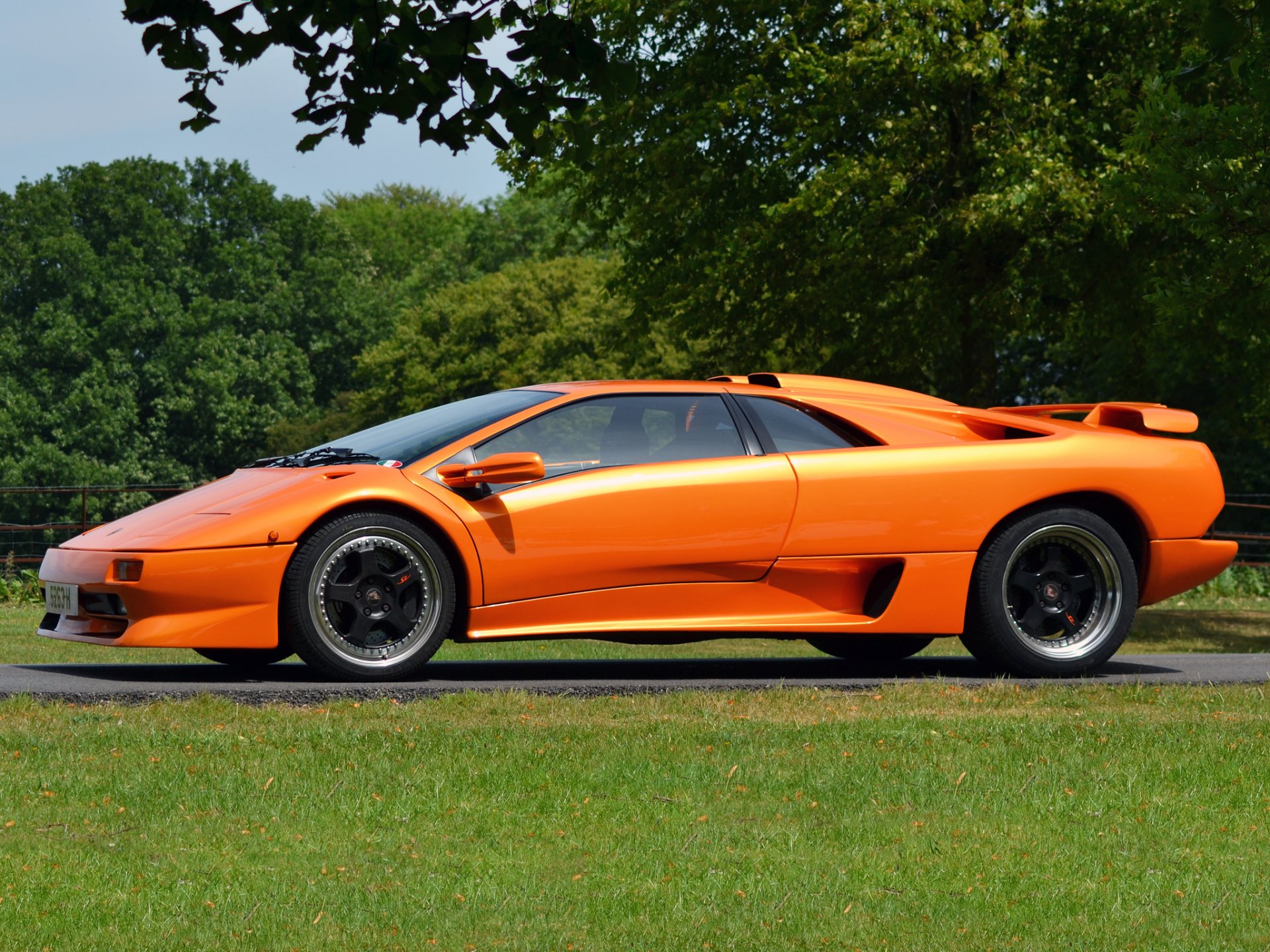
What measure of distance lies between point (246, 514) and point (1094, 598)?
13.4ft

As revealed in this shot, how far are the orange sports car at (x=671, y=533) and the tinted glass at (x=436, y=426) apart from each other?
0.08ft

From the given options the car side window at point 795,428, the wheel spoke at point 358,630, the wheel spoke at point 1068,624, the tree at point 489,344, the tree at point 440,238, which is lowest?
the wheel spoke at point 1068,624

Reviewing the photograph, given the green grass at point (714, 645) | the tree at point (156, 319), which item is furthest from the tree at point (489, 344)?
the green grass at point (714, 645)

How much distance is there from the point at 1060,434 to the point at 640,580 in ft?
7.63

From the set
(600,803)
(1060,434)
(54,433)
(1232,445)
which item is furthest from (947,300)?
(54,433)

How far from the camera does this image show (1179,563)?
828 centimetres

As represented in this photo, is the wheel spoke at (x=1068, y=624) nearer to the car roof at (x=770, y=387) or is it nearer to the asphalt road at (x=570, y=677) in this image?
the asphalt road at (x=570, y=677)

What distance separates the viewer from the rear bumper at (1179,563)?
825 cm

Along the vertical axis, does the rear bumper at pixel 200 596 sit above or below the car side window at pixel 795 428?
below

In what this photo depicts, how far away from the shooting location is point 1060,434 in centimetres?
821

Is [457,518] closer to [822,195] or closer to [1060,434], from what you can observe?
[1060,434]

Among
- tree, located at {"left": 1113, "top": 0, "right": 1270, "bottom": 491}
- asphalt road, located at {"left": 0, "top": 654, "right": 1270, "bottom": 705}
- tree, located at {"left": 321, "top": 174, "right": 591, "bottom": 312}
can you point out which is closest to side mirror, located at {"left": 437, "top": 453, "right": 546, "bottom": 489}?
asphalt road, located at {"left": 0, "top": 654, "right": 1270, "bottom": 705}

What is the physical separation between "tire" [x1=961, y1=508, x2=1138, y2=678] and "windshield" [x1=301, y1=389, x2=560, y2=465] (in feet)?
7.46

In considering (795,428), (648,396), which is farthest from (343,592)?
(795,428)
